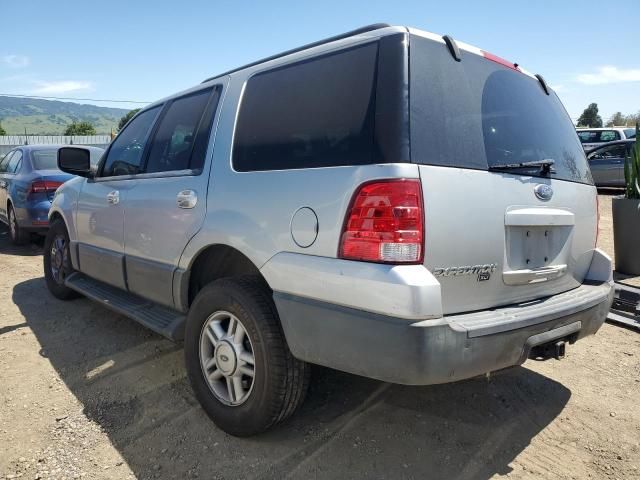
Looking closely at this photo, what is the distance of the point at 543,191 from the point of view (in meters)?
2.43

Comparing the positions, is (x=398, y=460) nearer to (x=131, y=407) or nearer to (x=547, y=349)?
(x=547, y=349)

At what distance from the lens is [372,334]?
194 cm

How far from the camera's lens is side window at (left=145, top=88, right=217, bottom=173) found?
3.02 m

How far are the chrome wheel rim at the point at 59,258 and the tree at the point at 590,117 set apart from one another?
60766 millimetres

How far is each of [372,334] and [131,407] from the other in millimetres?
1772

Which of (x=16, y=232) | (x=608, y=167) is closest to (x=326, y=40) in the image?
(x=16, y=232)

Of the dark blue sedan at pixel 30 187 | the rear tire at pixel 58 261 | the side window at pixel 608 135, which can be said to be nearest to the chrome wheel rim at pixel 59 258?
the rear tire at pixel 58 261

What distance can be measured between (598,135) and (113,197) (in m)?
16.5

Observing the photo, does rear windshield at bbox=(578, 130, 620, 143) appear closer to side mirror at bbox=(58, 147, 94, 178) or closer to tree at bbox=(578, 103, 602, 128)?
side mirror at bbox=(58, 147, 94, 178)

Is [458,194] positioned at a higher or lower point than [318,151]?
lower

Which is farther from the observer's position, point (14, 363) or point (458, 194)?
point (14, 363)

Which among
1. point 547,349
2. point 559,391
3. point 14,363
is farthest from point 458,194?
point 14,363

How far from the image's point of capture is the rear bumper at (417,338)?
1885 millimetres

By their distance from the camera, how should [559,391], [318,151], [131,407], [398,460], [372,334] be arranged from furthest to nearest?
[559,391] → [131,407] → [398,460] → [318,151] → [372,334]
